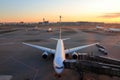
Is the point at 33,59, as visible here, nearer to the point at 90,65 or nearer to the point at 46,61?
the point at 46,61

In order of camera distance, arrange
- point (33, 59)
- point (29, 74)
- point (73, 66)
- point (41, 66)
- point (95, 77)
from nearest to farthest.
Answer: point (73, 66)
point (95, 77)
point (29, 74)
point (41, 66)
point (33, 59)

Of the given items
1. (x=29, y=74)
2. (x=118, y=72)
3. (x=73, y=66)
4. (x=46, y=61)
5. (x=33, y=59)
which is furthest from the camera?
(x=33, y=59)

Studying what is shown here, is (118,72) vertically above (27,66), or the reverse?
(118,72)

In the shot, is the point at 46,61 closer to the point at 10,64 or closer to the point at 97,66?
the point at 10,64

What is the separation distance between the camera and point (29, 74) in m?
27.5

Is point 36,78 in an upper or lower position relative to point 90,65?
lower

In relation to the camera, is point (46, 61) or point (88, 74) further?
point (46, 61)

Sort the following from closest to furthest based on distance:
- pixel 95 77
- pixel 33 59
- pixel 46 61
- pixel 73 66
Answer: pixel 73 66 < pixel 95 77 < pixel 46 61 < pixel 33 59

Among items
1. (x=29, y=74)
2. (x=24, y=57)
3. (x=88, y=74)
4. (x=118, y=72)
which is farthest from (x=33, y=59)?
(x=118, y=72)

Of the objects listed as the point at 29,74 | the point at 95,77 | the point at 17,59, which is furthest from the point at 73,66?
the point at 17,59

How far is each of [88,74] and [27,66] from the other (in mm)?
12427

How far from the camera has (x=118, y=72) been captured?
2112cm

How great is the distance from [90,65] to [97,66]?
36.7 inches

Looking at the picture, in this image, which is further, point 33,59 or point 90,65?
point 33,59
